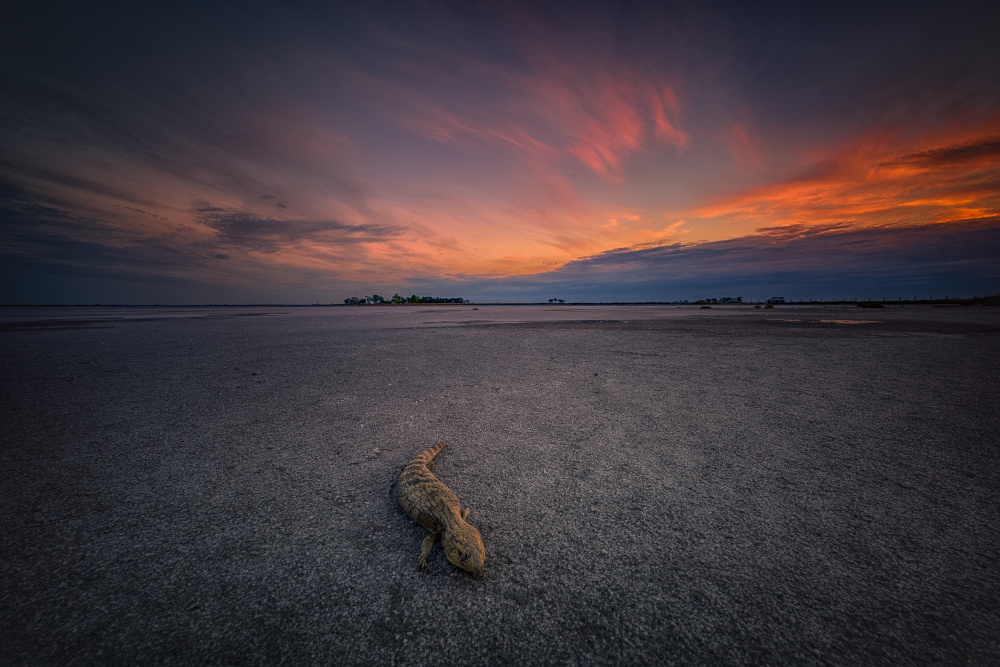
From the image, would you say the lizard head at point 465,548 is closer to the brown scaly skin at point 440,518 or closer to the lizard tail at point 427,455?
the brown scaly skin at point 440,518

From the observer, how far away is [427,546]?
2.07m

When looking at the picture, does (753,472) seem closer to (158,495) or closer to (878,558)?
(878,558)

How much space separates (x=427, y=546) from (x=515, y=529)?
0.57m

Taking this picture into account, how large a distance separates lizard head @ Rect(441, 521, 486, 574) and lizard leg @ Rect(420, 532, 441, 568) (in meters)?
0.06

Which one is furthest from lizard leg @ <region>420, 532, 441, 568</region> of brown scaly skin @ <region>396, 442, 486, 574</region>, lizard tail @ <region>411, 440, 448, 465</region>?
lizard tail @ <region>411, 440, 448, 465</region>

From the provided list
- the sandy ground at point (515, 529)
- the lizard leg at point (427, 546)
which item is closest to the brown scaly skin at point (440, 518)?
the lizard leg at point (427, 546)

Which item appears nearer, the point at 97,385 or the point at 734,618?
the point at 734,618

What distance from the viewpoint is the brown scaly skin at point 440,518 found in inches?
78.5

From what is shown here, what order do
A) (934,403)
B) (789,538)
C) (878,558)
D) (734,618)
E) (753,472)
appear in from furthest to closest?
(934,403) < (753,472) < (789,538) < (878,558) < (734,618)

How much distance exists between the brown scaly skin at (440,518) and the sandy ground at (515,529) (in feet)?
0.33

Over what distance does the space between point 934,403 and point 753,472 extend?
4.09 meters

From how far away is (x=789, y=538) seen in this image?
2160mm

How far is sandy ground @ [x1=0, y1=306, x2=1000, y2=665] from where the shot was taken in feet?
5.09

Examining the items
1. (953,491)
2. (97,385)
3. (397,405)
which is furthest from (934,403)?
(97,385)
